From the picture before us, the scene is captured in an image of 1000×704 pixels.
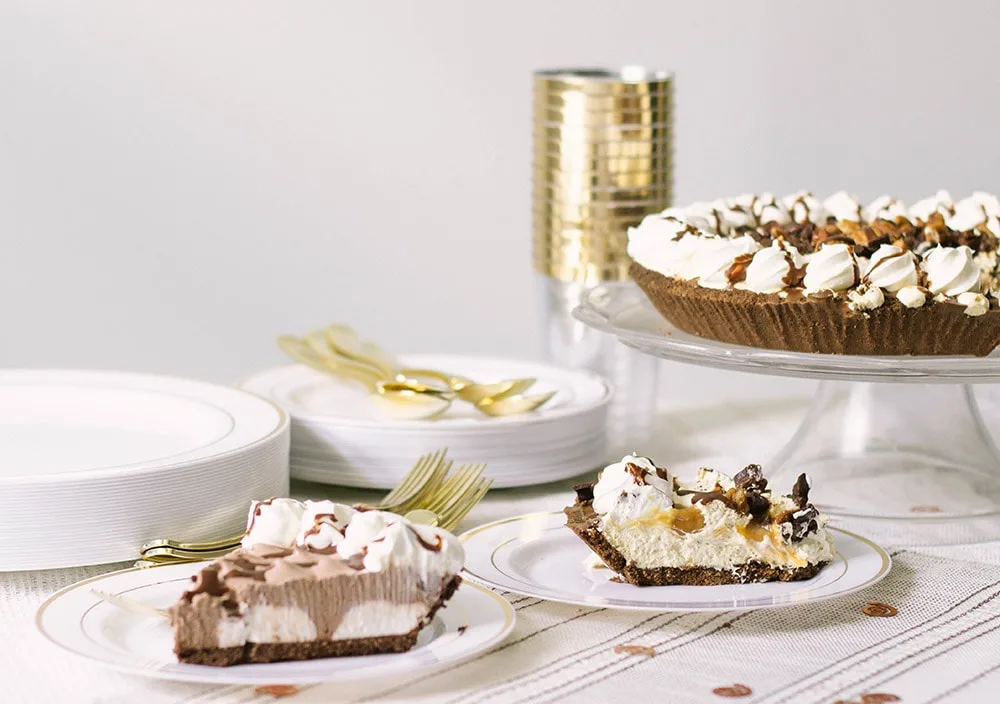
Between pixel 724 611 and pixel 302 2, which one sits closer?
pixel 724 611

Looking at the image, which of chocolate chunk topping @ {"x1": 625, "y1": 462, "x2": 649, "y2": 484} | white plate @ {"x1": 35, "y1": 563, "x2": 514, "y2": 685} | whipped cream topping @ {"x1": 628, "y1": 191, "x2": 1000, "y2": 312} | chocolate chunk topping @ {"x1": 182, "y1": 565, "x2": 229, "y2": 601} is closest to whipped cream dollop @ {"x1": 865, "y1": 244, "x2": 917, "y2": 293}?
whipped cream topping @ {"x1": 628, "y1": 191, "x2": 1000, "y2": 312}

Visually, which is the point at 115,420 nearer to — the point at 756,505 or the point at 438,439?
the point at 438,439

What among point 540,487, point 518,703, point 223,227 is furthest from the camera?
point 223,227

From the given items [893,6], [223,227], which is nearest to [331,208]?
[223,227]

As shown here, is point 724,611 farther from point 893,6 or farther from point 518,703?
point 893,6

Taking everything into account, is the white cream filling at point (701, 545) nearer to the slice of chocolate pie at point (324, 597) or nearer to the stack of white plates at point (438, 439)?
the slice of chocolate pie at point (324, 597)

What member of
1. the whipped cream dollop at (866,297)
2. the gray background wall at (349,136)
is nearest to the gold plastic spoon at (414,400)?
the whipped cream dollop at (866,297)
